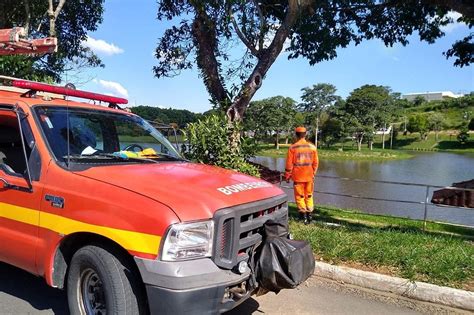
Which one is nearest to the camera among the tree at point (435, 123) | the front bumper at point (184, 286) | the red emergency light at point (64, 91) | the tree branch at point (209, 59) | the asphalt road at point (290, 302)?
the front bumper at point (184, 286)

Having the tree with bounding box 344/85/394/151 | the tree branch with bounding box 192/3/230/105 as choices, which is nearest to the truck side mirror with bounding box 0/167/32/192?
the tree branch with bounding box 192/3/230/105

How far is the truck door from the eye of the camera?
376 cm

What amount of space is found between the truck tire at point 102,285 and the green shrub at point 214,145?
4.79 meters

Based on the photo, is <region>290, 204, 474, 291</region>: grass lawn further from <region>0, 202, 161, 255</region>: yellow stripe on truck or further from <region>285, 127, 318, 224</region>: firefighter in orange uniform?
<region>0, 202, 161, 255</region>: yellow stripe on truck

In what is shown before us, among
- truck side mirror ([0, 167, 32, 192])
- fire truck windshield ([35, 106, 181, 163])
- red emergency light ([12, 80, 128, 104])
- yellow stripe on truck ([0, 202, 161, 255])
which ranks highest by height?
red emergency light ([12, 80, 128, 104])

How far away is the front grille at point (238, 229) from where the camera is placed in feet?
10.4

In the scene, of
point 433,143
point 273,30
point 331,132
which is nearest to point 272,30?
point 273,30

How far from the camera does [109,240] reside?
3314 millimetres

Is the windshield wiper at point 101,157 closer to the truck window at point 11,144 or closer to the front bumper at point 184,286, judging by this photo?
the truck window at point 11,144

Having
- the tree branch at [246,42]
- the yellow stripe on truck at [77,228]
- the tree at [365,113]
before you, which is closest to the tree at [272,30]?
the tree branch at [246,42]

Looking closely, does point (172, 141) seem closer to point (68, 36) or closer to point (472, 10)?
point (472, 10)

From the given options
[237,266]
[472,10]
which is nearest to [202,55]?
[472,10]

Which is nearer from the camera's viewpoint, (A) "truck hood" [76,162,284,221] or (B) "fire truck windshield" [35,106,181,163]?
(A) "truck hood" [76,162,284,221]

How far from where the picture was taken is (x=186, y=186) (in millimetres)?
3434
